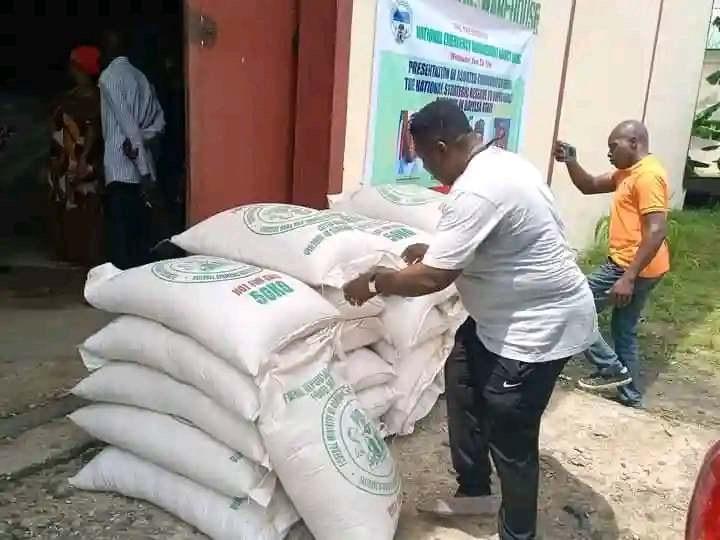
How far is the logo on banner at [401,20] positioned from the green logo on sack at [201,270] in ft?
5.90

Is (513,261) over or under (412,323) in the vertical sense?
over

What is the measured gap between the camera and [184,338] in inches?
99.0

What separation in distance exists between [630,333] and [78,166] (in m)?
3.76

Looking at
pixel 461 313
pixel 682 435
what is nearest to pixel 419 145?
pixel 461 313

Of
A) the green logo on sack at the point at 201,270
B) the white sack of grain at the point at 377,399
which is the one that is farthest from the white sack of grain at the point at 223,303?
the white sack of grain at the point at 377,399

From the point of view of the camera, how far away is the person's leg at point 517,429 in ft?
7.85

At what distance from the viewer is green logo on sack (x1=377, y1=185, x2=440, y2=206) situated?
3.62 m

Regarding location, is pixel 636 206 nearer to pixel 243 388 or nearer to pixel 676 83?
pixel 243 388

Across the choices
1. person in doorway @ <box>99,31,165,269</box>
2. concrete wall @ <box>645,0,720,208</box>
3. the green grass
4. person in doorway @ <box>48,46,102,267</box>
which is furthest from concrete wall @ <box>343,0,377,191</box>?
concrete wall @ <box>645,0,720,208</box>

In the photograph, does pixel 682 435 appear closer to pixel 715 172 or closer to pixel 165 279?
pixel 165 279

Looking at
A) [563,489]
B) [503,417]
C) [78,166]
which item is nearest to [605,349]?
[563,489]

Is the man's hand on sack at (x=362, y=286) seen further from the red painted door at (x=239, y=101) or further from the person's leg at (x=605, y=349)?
the person's leg at (x=605, y=349)

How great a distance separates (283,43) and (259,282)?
1702 millimetres

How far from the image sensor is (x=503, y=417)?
241cm
